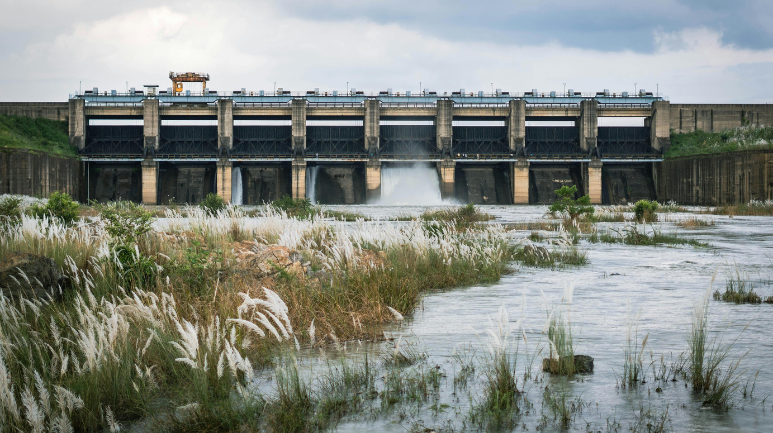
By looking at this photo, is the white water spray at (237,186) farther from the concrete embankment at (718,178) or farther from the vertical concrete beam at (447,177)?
the concrete embankment at (718,178)

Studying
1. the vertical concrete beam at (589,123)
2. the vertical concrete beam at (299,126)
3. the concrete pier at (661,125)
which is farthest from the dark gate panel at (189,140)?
the concrete pier at (661,125)

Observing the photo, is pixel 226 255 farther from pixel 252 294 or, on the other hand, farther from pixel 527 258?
pixel 527 258

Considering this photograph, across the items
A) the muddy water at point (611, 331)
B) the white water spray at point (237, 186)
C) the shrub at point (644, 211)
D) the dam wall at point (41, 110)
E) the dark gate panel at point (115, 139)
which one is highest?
the dam wall at point (41, 110)

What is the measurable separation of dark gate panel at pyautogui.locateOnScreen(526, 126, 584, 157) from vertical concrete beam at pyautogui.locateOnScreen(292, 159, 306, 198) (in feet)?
71.4

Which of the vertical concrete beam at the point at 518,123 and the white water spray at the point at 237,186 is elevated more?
the vertical concrete beam at the point at 518,123

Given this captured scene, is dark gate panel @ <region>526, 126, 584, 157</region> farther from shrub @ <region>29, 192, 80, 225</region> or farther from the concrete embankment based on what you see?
shrub @ <region>29, 192, 80, 225</region>

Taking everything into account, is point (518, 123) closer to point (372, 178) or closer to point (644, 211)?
point (372, 178)

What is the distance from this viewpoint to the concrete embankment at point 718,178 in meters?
43.6

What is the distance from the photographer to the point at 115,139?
2496 inches

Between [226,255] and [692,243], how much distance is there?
1290 cm

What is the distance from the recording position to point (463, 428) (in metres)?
4.05

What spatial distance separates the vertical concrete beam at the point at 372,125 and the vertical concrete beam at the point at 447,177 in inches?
255

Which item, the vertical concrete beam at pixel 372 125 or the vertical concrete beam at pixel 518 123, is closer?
the vertical concrete beam at pixel 372 125

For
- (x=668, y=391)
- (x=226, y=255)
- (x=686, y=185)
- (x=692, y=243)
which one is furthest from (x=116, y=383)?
(x=686, y=185)
